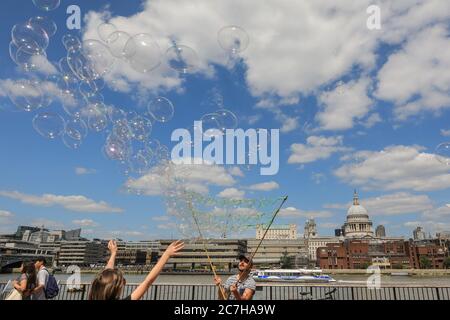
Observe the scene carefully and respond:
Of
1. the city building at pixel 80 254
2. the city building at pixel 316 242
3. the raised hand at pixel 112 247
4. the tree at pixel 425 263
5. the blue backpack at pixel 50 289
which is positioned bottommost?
the blue backpack at pixel 50 289

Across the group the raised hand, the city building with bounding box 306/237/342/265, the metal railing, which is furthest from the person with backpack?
the city building with bounding box 306/237/342/265

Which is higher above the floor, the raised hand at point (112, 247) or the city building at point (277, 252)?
the city building at point (277, 252)

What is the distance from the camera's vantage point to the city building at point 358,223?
460 feet

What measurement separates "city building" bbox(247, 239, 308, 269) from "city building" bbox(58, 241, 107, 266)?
205 feet

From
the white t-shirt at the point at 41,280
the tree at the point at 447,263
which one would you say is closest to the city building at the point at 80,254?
the tree at the point at 447,263

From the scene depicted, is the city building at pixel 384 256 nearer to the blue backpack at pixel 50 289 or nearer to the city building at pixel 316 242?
the city building at pixel 316 242

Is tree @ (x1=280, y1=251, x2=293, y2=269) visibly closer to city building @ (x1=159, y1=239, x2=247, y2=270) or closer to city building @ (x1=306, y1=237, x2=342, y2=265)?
city building @ (x1=159, y1=239, x2=247, y2=270)

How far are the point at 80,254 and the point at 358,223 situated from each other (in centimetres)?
10909

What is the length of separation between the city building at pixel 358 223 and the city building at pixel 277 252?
64.4 feet

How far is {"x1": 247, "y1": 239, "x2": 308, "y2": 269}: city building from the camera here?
4983 inches

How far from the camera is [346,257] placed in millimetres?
105562
